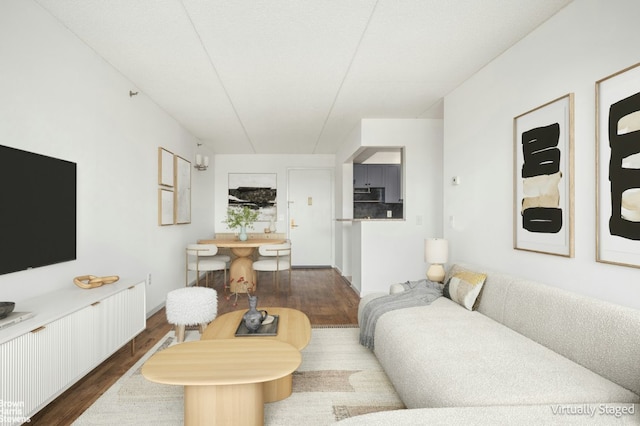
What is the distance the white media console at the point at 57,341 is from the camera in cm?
163

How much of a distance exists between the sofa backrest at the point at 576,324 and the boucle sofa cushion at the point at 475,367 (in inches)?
2.1

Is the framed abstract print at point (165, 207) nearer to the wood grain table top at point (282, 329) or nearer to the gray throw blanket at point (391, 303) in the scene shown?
the wood grain table top at point (282, 329)

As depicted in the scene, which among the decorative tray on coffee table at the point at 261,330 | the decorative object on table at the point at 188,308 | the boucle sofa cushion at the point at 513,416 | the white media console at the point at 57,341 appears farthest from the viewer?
the decorative object on table at the point at 188,308

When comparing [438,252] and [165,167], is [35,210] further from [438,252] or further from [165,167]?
[438,252]

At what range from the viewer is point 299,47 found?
2.80 metres

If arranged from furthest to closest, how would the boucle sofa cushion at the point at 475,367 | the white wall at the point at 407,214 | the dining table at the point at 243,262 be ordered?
the dining table at the point at 243,262 < the white wall at the point at 407,214 < the boucle sofa cushion at the point at 475,367

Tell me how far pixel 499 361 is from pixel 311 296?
11.4 ft

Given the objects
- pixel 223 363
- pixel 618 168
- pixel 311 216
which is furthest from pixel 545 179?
pixel 311 216

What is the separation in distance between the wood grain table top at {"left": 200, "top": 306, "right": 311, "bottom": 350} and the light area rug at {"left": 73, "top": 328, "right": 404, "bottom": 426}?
329 millimetres

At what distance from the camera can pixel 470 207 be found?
11.3 feet

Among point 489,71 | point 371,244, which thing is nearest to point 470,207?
point 489,71

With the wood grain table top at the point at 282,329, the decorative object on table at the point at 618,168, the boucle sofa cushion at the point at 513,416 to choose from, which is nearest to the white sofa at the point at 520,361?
the boucle sofa cushion at the point at 513,416

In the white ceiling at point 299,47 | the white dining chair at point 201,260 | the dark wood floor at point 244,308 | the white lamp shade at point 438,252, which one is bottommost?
the dark wood floor at point 244,308

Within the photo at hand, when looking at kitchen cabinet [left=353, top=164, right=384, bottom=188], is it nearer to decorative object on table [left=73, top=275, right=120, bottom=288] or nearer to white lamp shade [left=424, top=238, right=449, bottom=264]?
white lamp shade [left=424, top=238, right=449, bottom=264]
